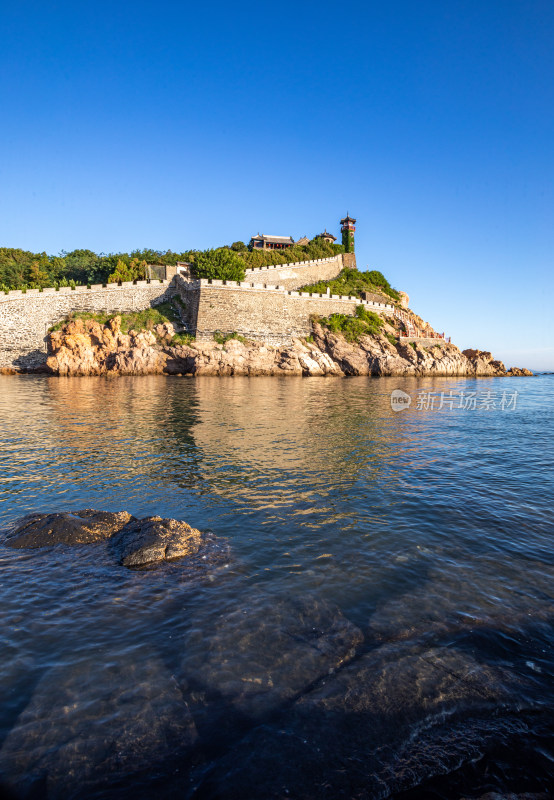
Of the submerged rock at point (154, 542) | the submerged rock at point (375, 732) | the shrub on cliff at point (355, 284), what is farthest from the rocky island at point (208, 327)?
the submerged rock at point (375, 732)

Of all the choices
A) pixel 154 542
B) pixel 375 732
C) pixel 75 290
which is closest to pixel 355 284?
pixel 75 290

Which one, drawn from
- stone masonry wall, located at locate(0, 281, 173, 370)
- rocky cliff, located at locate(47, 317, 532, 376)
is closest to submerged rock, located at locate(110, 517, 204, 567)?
rocky cliff, located at locate(47, 317, 532, 376)

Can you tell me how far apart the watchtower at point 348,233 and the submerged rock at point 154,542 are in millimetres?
86636

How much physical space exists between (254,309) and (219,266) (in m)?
9.16

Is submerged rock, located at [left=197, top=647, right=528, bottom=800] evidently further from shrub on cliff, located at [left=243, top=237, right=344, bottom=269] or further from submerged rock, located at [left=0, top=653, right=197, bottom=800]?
shrub on cliff, located at [left=243, top=237, right=344, bottom=269]

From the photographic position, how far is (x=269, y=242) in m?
87.3

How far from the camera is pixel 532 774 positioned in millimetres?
3391

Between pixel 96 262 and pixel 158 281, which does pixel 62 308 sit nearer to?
pixel 158 281

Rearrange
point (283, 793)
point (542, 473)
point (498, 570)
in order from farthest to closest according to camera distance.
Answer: point (542, 473) → point (498, 570) → point (283, 793)

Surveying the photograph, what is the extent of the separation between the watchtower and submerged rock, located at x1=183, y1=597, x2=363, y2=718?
290ft

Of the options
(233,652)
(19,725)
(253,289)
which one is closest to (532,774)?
(233,652)

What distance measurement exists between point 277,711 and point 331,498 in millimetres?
6135

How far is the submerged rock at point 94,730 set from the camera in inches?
130

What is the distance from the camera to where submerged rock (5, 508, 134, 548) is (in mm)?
7434
